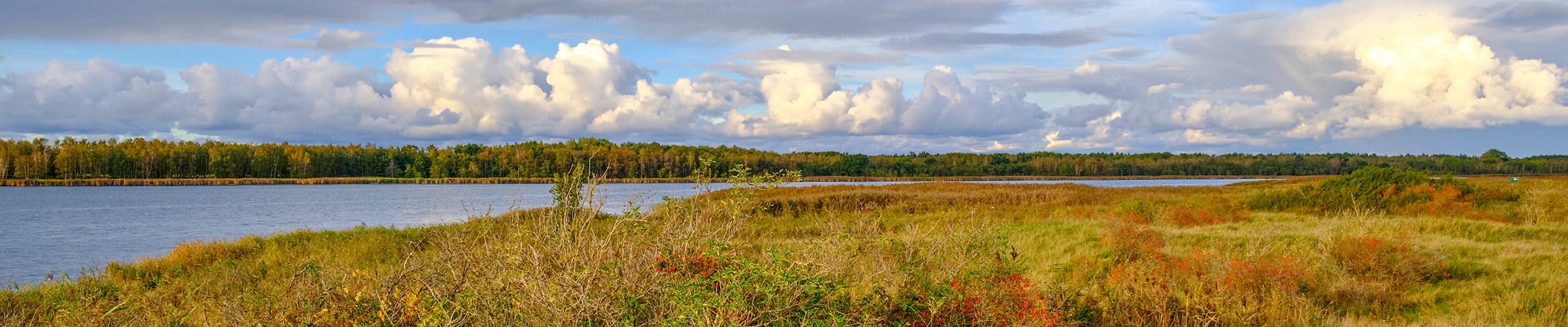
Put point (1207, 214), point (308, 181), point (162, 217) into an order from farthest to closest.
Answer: point (308, 181), point (162, 217), point (1207, 214)

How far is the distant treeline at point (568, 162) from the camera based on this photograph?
107688 mm

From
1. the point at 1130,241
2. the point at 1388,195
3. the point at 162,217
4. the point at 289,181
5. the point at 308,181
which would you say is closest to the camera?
the point at 1130,241

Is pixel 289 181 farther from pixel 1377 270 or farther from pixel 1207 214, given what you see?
pixel 1377 270

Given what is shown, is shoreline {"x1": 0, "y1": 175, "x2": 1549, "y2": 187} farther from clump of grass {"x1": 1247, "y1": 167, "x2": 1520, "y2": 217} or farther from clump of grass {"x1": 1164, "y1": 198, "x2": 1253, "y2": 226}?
clump of grass {"x1": 1164, "y1": 198, "x2": 1253, "y2": 226}

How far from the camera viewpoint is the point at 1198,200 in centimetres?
3066

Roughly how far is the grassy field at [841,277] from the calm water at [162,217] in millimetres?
1028

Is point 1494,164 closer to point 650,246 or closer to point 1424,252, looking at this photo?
point 1424,252

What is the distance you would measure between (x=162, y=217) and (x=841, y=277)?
44.6 m

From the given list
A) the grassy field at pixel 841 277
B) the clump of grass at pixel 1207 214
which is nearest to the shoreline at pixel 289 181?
the clump of grass at pixel 1207 214

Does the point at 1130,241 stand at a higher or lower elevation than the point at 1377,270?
higher

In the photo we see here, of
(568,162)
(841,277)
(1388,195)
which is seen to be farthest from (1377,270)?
(568,162)

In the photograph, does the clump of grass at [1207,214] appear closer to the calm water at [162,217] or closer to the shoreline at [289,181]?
the calm water at [162,217]

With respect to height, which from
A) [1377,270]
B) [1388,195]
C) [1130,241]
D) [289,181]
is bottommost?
[289,181]

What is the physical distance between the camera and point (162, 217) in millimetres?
39844
